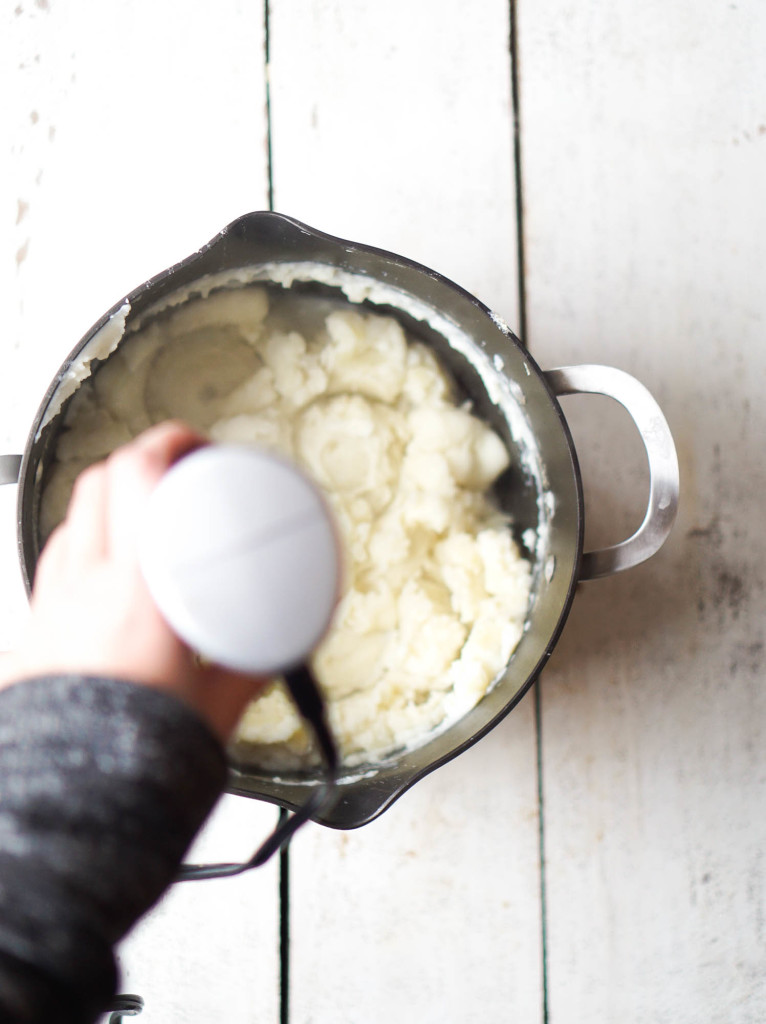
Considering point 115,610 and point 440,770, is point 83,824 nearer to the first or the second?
point 115,610

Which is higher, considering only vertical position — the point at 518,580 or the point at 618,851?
the point at 518,580

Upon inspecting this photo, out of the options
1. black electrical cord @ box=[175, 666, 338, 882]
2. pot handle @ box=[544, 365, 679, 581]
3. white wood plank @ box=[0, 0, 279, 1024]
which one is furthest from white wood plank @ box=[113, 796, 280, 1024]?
pot handle @ box=[544, 365, 679, 581]

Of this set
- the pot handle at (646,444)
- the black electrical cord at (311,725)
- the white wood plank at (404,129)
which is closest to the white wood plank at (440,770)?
the white wood plank at (404,129)

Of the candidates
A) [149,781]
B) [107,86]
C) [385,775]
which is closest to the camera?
[149,781]

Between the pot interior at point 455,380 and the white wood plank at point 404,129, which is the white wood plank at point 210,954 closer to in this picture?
the pot interior at point 455,380

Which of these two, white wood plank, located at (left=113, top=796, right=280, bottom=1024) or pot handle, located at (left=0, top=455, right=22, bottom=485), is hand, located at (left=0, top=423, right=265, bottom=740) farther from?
white wood plank, located at (left=113, top=796, right=280, bottom=1024)

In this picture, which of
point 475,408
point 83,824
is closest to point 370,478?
point 475,408

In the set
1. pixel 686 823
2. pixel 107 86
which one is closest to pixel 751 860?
pixel 686 823

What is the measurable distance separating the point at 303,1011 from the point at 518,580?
35 centimetres

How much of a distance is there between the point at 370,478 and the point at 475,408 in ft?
0.30

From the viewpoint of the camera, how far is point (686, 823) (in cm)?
65

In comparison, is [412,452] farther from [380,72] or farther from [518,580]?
[380,72]

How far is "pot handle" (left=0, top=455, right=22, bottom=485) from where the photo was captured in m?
A: 0.51

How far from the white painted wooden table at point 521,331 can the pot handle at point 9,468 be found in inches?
4.8
